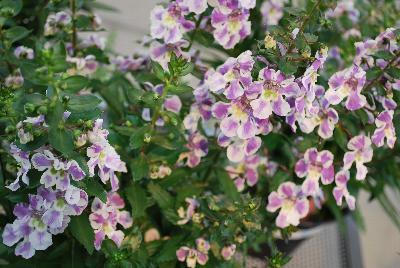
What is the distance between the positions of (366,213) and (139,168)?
92cm

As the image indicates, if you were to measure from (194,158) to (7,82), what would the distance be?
0.25m

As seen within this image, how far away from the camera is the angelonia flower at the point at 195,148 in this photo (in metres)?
0.83

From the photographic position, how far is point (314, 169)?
0.79 m

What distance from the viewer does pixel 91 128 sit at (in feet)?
2.08

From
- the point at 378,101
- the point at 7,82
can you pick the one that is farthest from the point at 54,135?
the point at 378,101

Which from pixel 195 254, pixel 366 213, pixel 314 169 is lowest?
pixel 366 213

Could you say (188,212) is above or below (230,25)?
below

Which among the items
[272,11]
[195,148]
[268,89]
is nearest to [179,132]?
[195,148]

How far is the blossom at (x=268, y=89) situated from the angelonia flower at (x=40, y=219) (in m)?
0.19

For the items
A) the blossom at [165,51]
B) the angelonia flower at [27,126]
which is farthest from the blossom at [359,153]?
the angelonia flower at [27,126]

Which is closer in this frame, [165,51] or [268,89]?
[268,89]

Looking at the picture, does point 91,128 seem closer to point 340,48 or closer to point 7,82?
point 7,82

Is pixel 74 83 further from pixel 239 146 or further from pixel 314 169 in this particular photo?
pixel 314 169

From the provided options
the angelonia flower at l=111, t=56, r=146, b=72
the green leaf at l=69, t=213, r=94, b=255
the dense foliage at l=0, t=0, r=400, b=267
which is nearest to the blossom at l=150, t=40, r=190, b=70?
the dense foliage at l=0, t=0, r=400, b=267
